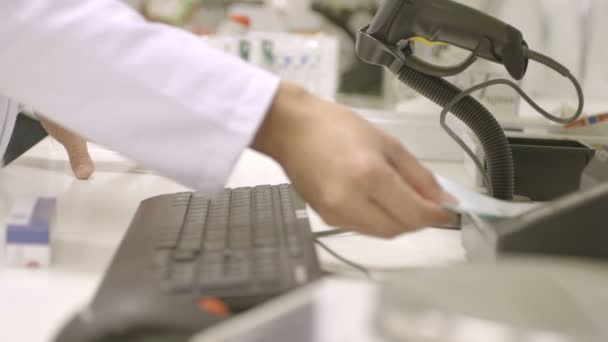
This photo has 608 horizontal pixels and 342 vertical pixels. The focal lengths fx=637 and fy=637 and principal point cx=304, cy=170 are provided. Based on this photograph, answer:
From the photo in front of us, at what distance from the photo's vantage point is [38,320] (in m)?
0.54

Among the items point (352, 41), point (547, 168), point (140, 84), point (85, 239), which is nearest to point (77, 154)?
point (85, 239)

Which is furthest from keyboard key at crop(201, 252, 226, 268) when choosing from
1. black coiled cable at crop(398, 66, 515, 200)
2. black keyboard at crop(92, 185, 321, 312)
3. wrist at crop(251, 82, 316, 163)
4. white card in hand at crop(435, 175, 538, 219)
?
black coiled cable at crop(398, 66, 515, 200)

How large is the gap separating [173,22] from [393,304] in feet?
6.14

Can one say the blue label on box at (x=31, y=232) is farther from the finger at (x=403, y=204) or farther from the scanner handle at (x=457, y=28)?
the scanner handle at (x=457, y=28)

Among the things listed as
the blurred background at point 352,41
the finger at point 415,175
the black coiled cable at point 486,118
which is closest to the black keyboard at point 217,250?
the finger at point 415,175

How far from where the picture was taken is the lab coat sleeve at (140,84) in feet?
1.97

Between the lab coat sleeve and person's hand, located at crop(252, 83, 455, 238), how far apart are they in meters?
0.03

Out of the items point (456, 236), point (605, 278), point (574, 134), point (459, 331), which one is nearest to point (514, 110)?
point (574, 134)

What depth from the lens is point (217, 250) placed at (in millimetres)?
599

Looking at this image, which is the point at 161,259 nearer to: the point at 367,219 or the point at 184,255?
the point at 184,255

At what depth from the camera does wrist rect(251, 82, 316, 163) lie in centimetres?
58

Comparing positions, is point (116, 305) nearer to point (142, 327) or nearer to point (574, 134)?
point (142, 327)

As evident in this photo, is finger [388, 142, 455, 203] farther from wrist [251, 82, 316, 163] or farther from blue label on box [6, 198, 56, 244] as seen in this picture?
blue label on box [6, 198, 56, 244]

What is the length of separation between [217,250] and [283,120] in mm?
137
